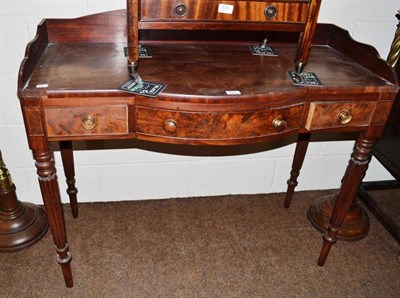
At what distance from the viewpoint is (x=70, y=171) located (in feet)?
6.18

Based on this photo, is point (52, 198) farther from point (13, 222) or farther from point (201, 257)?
point (201, 257)

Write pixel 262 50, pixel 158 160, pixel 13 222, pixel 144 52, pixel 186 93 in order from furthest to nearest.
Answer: pixel 158 160
pixel 13 222
pixel 262 50
pixel 144 52
pixel 186 93

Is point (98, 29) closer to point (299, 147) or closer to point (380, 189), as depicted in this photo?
point (299, 147)

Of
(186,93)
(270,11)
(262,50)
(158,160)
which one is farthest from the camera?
(158,160)

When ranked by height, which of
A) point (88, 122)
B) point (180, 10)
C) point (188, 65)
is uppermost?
point (180, 10)

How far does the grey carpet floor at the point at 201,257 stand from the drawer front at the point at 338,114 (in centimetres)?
77

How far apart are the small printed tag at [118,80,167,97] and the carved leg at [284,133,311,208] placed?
103 cm

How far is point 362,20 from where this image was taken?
1.85 meters

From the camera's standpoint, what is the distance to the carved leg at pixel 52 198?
1.28 m

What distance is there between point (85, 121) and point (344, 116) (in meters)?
0.87

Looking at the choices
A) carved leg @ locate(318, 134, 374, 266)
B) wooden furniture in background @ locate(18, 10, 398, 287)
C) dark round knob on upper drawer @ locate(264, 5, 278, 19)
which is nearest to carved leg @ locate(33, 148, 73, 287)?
wooden furniture in background @ locate(18, 10, 398, 287)

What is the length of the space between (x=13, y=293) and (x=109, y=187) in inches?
26.5

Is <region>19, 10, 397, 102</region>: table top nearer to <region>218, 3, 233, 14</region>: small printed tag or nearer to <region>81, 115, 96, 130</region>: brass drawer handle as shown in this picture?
<region>81, 115, 96, 130</region>: brass drawer handle

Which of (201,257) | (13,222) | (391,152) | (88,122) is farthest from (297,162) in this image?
(13,222)
